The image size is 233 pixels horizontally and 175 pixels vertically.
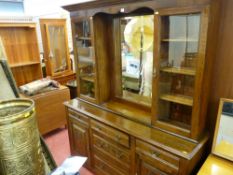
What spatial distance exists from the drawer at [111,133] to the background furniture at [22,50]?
76.3 inches

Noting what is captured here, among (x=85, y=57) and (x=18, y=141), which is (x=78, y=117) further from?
(x=18, y=141)

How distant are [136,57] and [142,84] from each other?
0.29 m

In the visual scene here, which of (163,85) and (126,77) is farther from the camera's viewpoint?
(126,77)

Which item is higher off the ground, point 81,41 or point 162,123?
point 81,41

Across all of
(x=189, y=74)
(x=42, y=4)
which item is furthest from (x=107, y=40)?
(x=42, y=4)

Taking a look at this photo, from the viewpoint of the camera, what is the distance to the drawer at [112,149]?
5.78ft

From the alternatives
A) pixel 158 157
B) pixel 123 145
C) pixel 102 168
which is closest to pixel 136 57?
pixel 123 145

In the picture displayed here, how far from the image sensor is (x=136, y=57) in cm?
194

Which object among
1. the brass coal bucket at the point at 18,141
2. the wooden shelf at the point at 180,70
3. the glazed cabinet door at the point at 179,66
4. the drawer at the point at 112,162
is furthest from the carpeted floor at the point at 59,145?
the wooden shelf at the point at 180,70

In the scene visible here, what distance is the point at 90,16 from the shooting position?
1.86 meters

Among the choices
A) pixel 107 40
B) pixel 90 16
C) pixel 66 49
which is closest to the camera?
pixel 90 16

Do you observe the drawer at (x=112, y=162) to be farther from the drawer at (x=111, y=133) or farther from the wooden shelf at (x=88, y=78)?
the wooden shelf at (x=88, y=78)

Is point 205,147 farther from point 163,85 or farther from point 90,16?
point 90,16

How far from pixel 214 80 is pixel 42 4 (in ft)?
13.9
